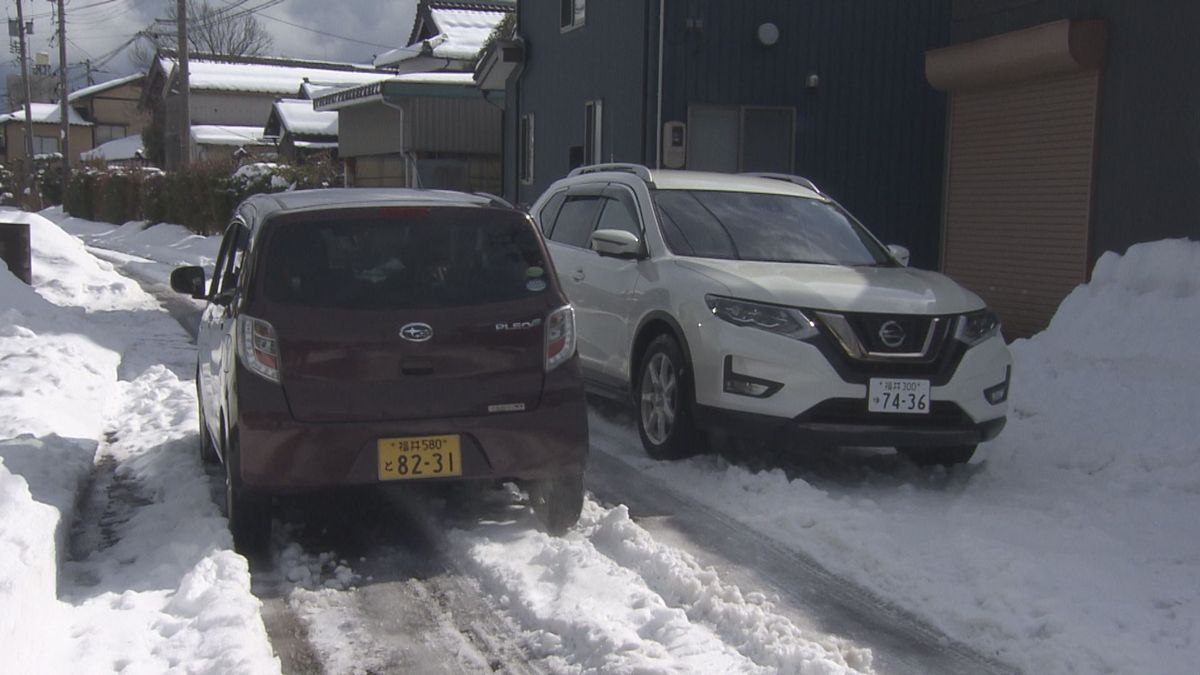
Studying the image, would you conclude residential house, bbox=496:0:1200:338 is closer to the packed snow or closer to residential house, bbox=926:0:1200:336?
residential house, bbox=926:0:1200:336

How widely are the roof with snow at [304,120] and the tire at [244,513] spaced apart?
119 feet

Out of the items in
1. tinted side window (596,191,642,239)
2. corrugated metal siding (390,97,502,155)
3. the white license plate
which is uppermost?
corrugated metal siding (390,97,502,155)

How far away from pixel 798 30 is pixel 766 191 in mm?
8985

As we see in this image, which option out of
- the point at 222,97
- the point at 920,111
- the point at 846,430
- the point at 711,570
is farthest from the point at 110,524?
the point at 222,97

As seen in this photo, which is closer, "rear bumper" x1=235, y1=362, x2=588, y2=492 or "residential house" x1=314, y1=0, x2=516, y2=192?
"rear bumper" x1=235, y1=362, x2=588, y2=492

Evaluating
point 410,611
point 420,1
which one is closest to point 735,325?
point 410,611

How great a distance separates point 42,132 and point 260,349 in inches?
3216

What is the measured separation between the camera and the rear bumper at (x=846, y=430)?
665cm

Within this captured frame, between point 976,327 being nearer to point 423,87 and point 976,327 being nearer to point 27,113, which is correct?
point 423,87

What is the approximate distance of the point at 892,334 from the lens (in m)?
6.74

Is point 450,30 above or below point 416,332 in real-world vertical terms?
above

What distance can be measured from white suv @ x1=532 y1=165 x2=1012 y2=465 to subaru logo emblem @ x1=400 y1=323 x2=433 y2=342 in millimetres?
2003

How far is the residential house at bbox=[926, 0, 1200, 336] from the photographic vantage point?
11.0 m

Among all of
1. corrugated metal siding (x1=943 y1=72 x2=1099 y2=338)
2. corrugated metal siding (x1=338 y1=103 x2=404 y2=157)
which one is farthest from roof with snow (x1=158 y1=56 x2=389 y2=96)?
corrugated metal siding (x1=943 y1=72 x2=1099 y2=338)
